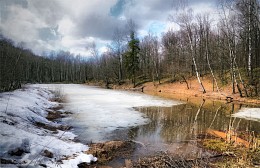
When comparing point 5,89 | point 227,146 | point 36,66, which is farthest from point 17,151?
point 36,66

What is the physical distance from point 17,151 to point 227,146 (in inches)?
289

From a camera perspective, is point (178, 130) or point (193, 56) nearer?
point (178, 130)

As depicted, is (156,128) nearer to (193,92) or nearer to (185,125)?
(185,125)

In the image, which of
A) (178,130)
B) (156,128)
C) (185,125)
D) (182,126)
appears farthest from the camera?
(185,125)

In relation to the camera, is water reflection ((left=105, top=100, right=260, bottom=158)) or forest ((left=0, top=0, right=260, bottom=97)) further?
forest ((left=0, top=0, right=260, bottom=97))

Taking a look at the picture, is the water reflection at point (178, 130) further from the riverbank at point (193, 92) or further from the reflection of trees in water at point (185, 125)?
the riverbank at point (193, 92)

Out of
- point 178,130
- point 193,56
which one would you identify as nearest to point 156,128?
point 178,130

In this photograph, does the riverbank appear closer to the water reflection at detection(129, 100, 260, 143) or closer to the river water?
the water reflection at detection(129, 100, 260, 143)

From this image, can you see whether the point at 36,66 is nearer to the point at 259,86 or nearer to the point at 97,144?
the point at 259,86

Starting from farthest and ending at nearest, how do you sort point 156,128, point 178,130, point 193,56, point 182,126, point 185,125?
point 193,56
point 185,125
point 182,126
point 156,128
point 178,130

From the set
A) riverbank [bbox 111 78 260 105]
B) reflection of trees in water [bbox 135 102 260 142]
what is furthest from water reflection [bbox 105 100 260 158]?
riverbank [bbox 111 78 260 105]

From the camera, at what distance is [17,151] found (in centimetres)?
627

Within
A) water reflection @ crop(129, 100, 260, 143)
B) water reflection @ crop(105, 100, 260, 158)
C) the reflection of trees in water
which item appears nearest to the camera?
water reflection @ crop(105, 100, 260, 158)

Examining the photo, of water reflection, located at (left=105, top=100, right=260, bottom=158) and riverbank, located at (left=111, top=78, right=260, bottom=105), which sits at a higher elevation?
riverbank, located at (left=111, top=78, right=260, bottom=105)
